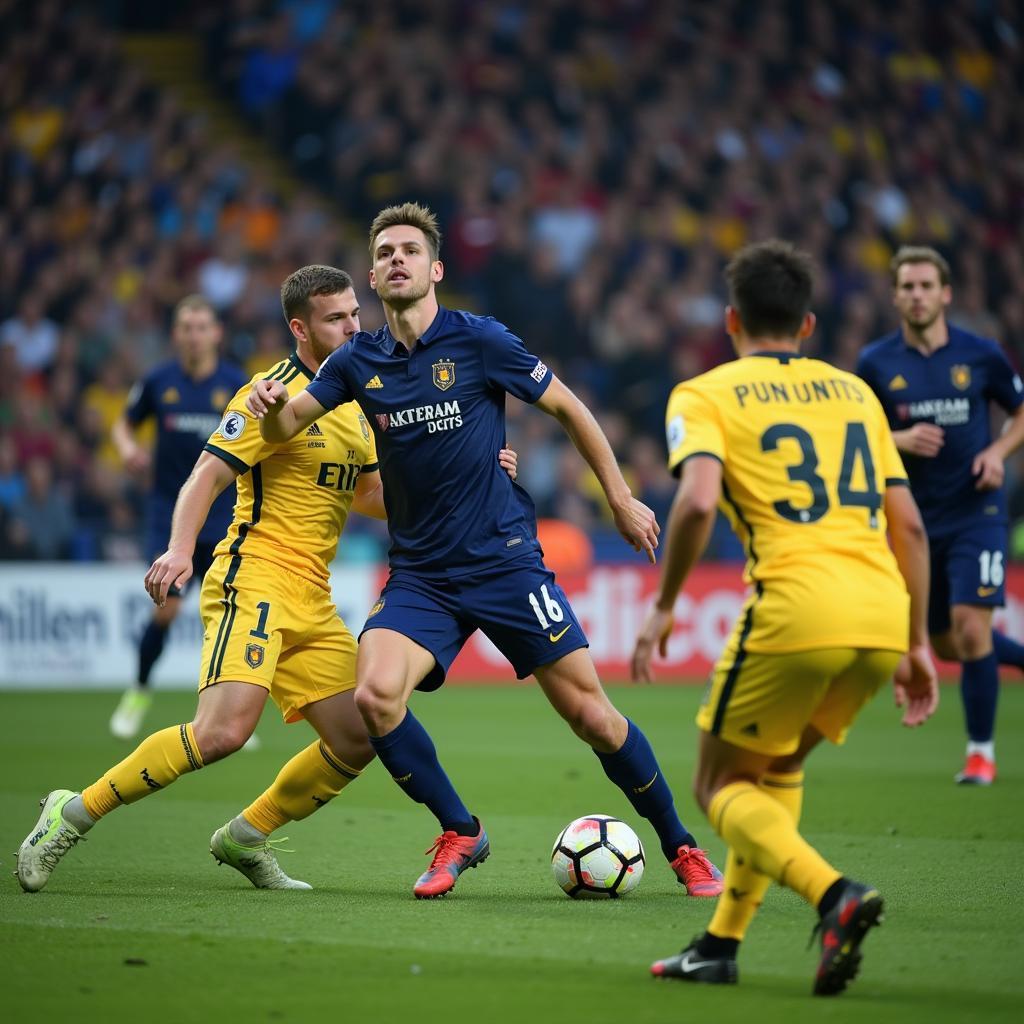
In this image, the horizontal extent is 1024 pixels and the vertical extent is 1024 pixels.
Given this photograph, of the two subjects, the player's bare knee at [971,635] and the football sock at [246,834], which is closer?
the football sock at [246,834]

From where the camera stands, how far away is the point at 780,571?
4.46m

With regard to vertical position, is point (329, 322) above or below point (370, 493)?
above

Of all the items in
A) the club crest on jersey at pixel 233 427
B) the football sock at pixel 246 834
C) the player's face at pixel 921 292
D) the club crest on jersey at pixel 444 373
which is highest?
the player's face at pixel 921 292

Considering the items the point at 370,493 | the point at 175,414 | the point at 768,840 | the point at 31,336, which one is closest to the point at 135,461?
the point at 175,414

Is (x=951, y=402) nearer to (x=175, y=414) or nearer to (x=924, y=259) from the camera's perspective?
(x=924, y=259)

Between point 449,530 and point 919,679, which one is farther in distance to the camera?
point 449,530

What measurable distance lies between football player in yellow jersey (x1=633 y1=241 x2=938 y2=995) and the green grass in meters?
0.39

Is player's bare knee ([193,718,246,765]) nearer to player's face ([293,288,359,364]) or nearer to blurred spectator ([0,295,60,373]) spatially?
player's face ([293,288,359,364])

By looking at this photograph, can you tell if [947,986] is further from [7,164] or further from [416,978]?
[7,164]

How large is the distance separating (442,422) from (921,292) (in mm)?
3768

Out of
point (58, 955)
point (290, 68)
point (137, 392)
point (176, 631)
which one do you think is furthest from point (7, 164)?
point (58, 955)

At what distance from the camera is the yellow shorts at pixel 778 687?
4.41 metres

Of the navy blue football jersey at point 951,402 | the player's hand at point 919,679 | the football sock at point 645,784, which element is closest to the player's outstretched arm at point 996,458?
the navy blue football jersey at point 951,402

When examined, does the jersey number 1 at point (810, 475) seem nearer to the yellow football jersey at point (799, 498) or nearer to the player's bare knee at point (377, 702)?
the yellow football jersey at point (799, 498)
